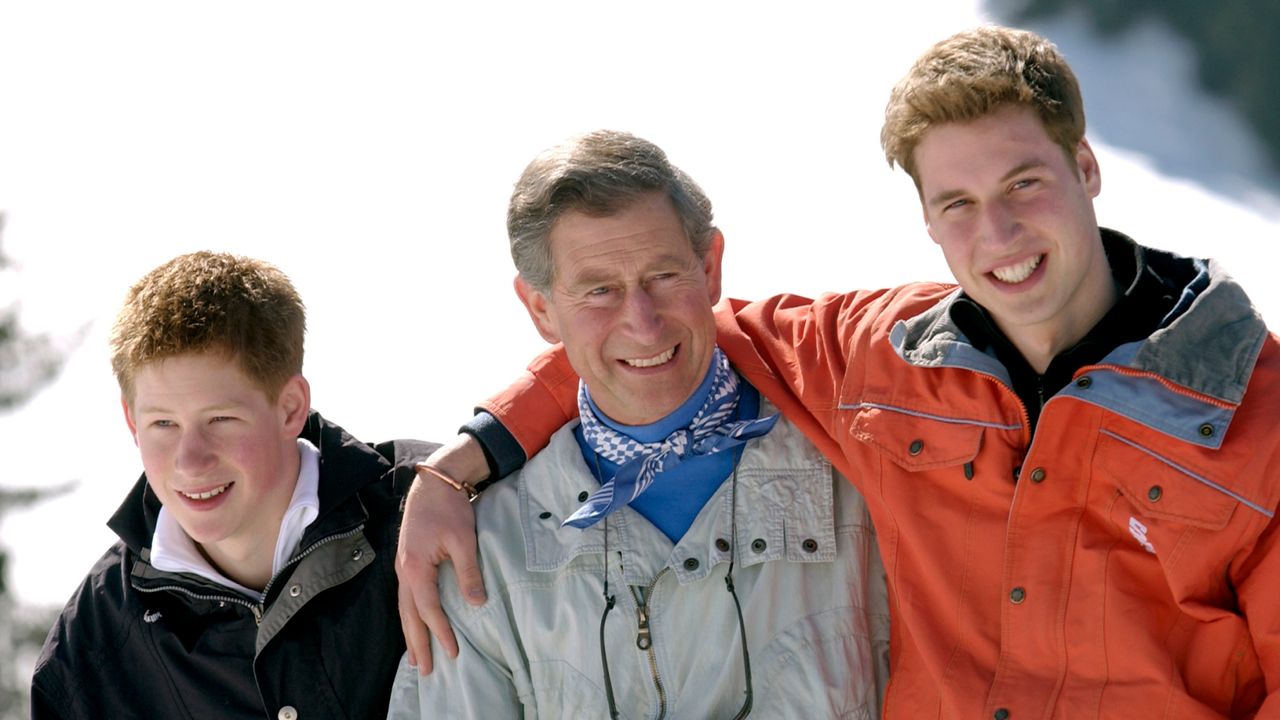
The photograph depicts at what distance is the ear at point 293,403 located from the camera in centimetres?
283

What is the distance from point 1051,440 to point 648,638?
30.5 inches

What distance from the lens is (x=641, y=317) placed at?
8.22ft

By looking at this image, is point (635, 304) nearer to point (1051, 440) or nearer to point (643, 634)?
point (643, 634)

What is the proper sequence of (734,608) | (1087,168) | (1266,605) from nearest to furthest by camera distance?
(1266,605) → (1087,168) → (734,608)

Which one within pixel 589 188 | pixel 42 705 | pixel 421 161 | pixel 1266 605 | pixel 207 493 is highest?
pixel 421 161

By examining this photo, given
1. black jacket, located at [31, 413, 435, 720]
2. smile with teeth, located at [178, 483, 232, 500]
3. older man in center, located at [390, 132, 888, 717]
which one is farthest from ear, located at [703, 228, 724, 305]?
smile with teeth, located at [178, 483, 232, 500]

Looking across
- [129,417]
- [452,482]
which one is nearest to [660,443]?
[452,482]

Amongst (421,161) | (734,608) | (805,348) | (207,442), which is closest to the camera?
(734,608)

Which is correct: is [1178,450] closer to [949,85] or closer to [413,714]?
[949,85]

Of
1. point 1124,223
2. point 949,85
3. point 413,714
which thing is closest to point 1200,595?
point 949,85

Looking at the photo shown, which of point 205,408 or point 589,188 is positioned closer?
point 589,188

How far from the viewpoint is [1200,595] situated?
211 centimetres

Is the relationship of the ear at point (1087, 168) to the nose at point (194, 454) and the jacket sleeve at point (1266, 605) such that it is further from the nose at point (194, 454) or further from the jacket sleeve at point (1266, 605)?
the nose at point (194, 454)

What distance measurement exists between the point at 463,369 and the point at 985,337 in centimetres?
480
